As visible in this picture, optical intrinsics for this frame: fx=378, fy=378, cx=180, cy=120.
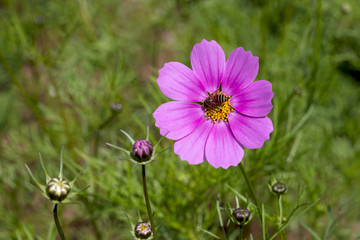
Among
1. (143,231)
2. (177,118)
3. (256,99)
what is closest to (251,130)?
(256,99)

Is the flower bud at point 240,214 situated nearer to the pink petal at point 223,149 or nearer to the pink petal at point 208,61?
the pink petal at point 223,149

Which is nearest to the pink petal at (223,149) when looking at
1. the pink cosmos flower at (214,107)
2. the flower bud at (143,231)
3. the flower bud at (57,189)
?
the pink cosmos flower at (214,107)

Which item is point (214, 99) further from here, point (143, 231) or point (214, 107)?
point (143, 231)

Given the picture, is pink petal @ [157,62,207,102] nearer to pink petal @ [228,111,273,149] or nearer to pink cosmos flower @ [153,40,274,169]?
pink cosmos flower @ [153,40,274,169]

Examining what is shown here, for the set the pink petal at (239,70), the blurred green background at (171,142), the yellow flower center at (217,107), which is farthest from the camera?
the blurred green background at (171,142)

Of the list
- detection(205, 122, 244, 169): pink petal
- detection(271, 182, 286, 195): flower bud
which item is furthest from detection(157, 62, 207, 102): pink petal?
detection(271, 182, 286, 195): flower bud

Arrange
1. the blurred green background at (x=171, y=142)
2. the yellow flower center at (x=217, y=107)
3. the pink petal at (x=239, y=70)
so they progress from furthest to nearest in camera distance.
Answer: the blurred green background at (x=171, y=142) < the yellow flower center at (x=217, y=107) < the pink petal at (x=239, y=70)
